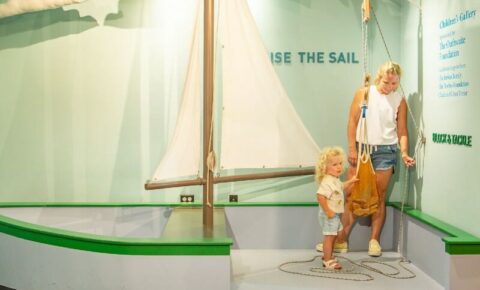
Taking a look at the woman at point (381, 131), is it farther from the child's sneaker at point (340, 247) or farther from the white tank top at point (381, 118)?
the child's sneaker at point (340, 247)

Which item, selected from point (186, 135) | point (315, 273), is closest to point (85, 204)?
point (186, 135)

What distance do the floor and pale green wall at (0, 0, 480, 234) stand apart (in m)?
0.57

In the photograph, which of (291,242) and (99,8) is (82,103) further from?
(291,242)

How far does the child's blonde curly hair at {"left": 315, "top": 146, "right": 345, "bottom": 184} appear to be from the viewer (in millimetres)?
4535

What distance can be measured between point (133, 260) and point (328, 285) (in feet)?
3.87

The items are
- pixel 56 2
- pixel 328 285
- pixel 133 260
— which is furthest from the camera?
pixel 56 2

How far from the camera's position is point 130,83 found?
5422 mm

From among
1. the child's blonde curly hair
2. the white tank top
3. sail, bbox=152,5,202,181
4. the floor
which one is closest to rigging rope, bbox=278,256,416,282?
the floor

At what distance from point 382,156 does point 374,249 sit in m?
0.65

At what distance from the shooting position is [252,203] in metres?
5.34

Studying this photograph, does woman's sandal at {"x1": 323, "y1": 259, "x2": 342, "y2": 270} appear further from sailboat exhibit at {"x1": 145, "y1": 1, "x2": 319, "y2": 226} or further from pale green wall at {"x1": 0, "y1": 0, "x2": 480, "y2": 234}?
pale green wall at {"x1": 0, "y1": 0, "x2": 480, "y2": 234}

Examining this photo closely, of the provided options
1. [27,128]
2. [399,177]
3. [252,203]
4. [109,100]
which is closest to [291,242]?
[252,203]

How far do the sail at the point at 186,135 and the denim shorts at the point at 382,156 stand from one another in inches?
49.4

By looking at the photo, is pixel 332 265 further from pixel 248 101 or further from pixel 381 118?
pixel 248 101
